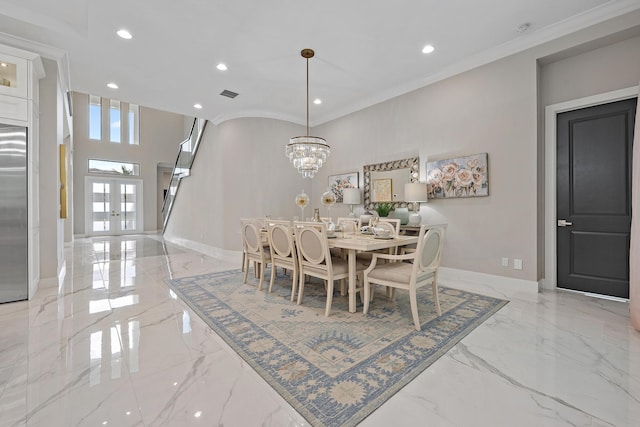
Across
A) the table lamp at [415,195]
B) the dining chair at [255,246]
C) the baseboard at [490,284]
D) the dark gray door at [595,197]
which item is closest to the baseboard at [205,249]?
the dining chair at [255,246]

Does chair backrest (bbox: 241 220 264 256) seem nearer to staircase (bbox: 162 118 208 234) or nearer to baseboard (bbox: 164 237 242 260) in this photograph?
baseboard (bbox: 164 237 242 260)

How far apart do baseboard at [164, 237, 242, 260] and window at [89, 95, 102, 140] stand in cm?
518

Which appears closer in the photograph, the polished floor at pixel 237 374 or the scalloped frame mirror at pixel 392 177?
the polished floor at pixel 237 374

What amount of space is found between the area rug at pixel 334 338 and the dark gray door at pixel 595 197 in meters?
1.22

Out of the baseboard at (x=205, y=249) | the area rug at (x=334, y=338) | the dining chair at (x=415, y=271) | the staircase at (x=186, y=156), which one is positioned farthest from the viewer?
→ the staircase at (x=186, y=156)

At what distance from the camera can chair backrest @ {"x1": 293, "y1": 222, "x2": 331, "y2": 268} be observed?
9.08ft

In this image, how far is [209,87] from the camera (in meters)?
4.88

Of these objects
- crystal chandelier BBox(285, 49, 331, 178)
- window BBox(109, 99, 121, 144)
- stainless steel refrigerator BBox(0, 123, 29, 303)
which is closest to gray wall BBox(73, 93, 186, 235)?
window BBox(109, 99, 121, 144)

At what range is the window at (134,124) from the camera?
35.3 feet

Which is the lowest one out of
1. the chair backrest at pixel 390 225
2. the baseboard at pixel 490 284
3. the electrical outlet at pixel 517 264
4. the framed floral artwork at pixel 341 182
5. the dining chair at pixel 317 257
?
the baseboard at pixel 490 284

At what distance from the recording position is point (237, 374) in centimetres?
180

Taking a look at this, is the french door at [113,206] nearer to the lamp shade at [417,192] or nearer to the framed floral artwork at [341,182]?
the framed floral artwork at [341,182]

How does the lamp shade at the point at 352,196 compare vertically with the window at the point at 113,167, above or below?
below

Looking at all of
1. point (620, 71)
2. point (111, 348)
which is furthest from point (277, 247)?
point (620, 71)
